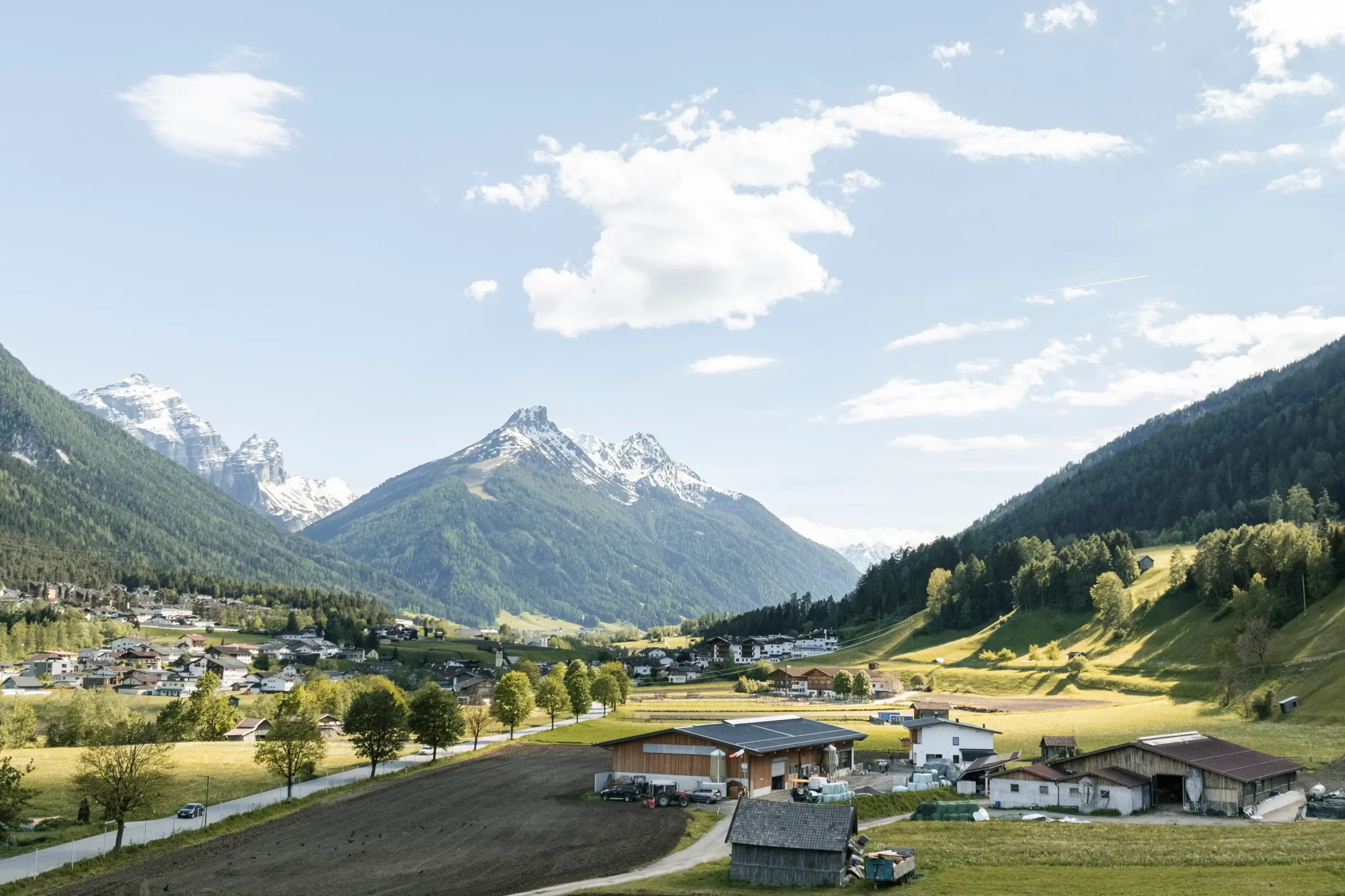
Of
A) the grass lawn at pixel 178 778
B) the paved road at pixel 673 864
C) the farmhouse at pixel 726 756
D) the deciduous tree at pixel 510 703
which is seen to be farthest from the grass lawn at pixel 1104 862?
the deciduous tree at pixel 510 703

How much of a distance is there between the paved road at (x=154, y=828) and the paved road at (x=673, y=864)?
30.3 m

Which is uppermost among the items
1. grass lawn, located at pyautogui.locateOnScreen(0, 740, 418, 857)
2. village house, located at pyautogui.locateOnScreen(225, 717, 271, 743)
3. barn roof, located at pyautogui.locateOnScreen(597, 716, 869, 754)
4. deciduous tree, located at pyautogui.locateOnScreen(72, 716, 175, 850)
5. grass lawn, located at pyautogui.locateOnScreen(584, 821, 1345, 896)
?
deciduous tree, located at pyautogui.locateOnScreen(72, 716, 175, 850)

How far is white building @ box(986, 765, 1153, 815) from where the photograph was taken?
67.8 metres

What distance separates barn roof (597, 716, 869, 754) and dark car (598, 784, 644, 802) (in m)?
4.79

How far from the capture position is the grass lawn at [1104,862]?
152 ft

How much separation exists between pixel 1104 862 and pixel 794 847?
52.1ft

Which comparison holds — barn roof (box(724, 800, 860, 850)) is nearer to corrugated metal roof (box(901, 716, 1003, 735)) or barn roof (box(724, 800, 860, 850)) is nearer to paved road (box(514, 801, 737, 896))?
paved road (box(514, 801, 737, 896))

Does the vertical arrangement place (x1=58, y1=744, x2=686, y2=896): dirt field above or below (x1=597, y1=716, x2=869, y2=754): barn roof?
below

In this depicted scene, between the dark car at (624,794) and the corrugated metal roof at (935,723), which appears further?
the corrugated metal roof at (935,723)

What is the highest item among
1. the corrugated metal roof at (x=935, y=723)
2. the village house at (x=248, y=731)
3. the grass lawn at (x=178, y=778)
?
the corrugated metal roof at (x=935, y=723)

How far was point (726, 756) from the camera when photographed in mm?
79125

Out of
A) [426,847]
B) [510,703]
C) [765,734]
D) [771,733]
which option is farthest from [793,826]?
[510,703]

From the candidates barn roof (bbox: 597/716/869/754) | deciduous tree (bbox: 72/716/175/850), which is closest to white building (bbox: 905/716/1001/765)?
barn roof (bbox: 597/716/869/754)

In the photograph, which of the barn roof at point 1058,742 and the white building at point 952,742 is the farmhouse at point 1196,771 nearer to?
the barn roof at point 1058,742
